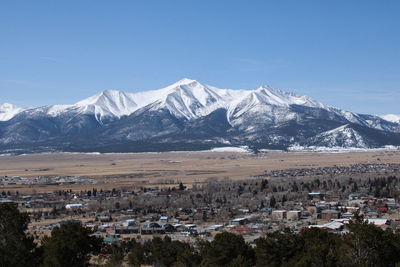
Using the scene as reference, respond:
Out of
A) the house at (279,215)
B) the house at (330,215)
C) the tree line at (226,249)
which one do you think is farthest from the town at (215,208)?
the tree line at (226,249)

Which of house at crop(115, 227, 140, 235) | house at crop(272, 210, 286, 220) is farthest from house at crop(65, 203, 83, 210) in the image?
house at crop(272, 210, 286, 220)

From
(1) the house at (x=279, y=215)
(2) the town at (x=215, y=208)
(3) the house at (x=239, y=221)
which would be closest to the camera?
(2) the town at (x=215, y=208)

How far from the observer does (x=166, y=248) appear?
120ft

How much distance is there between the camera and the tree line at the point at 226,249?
1029 inches

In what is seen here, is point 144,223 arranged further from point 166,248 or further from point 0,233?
point 0,233

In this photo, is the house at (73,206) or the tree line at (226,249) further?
the house at (73,206)

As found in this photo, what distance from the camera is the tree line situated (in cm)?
Result: 2614

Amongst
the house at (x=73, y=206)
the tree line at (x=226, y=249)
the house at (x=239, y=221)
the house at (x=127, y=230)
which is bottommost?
the house at (x=127, y=230)

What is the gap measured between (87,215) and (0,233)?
44.0m

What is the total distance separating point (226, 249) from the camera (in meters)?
32.3

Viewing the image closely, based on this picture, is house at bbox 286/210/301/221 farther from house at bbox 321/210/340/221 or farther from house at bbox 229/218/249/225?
house at bbox 229/218/249/225

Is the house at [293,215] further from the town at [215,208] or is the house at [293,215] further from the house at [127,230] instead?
the house at [127,230]

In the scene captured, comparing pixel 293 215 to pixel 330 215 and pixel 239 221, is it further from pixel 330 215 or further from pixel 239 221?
pixel 239 221

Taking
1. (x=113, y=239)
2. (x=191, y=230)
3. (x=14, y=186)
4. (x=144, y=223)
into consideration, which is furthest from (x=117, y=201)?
(x=14, y=186)
